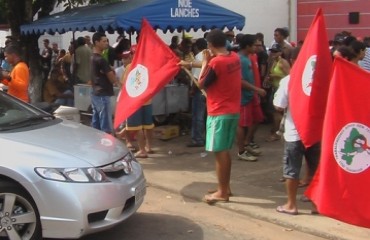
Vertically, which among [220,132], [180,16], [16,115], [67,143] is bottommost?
[220,132]

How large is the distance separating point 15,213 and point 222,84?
2.51m

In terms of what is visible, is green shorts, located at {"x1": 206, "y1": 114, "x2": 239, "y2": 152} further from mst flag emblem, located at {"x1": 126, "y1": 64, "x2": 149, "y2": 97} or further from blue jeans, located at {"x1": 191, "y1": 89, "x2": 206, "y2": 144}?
blue jeans, located at {"x1": 191, "y1": 89, "x2": 206, "y2": 144}

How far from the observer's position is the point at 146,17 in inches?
363

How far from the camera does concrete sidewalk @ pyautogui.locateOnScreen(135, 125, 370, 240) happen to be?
5504mm

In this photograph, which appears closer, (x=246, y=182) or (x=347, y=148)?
(x=347, y=148)

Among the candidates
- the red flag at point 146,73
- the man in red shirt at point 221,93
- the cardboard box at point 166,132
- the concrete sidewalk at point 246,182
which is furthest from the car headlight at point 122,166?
the cardboard box at point 166,132

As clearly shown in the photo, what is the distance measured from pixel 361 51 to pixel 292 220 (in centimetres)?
203

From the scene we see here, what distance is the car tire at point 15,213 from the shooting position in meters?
4.64

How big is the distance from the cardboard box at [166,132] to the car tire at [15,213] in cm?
532

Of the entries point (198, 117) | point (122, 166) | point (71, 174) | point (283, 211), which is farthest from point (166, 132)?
point (71, 174)

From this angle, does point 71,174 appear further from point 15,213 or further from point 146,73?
point 146,73

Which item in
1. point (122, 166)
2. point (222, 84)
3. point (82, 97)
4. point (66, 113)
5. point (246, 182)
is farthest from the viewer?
point (82, 97)

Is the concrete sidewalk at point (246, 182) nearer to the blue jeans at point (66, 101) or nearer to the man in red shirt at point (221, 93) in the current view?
the man in red shirt at point (221, 93)

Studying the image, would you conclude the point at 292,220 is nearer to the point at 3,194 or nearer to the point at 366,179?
the point at 366,179
